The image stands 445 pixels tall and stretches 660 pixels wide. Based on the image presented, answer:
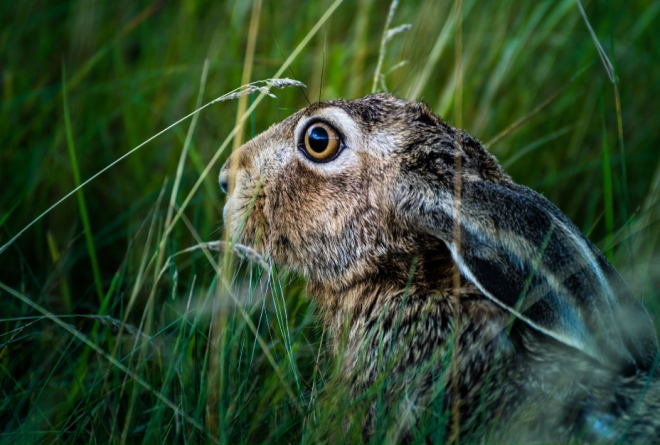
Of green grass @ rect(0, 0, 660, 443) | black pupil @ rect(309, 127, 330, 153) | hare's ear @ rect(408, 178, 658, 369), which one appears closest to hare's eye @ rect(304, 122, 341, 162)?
black pupil @ rect(309, 127, 330, 153)

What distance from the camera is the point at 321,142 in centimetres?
337

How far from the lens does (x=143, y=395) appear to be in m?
2.98

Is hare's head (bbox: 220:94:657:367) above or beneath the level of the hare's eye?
beneath

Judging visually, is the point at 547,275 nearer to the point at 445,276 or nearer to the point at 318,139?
the point at 445,276

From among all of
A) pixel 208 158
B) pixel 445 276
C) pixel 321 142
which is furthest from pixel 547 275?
pixel 208 158

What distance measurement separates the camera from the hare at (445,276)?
2578 millimetres

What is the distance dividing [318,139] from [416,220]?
59 centimetres

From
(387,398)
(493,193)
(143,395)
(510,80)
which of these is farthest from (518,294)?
(510,80)

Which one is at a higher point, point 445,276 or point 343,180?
point 343,180

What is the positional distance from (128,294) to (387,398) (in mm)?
1272

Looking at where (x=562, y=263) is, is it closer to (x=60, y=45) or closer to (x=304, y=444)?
(x=304, y=444)

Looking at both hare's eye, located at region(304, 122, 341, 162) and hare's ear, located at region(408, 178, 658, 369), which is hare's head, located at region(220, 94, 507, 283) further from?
hare's ear, located at region(408, 178, 658, 369)

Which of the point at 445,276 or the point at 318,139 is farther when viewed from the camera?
the point at 318,139

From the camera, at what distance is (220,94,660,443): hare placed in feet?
8.46
